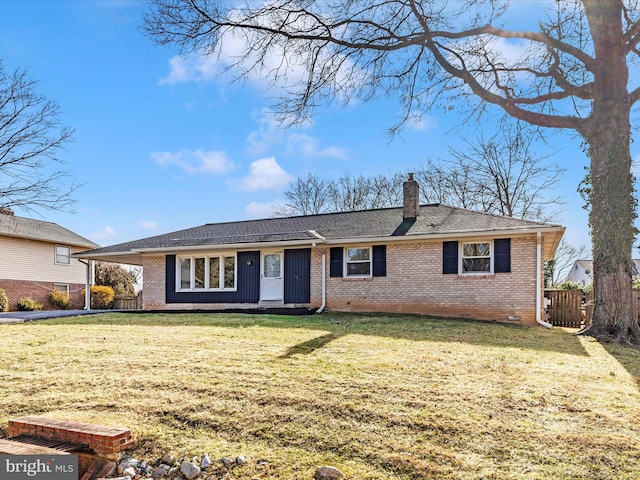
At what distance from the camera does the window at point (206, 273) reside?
730 inches

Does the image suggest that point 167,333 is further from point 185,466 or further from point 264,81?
point 264,81

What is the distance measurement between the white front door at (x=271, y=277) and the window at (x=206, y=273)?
133 centimetres

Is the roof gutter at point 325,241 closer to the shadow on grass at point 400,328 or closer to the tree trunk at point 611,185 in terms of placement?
the tree trunk at point 611,185

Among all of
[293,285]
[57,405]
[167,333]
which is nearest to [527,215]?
[293,285]

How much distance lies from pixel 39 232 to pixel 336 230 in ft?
62.4

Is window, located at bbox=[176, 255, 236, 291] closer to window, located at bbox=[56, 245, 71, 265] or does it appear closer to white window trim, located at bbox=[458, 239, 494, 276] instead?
white window trim, located at bbox=[458, 239, 494, 276]

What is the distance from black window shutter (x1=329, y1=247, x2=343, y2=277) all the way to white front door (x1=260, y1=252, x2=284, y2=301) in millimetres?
2049

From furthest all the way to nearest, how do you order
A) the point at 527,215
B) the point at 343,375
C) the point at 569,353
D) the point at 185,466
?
the point at 527,215 → the point at 569,353 → the point at 343,375 → the point at 185,466

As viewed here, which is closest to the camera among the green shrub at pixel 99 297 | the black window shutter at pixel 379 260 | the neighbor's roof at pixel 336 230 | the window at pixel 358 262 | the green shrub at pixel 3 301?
the neighbor's roof at pixel 336 230

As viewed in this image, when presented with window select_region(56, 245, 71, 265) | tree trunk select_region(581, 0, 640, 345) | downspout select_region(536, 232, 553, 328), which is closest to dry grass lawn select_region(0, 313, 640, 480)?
tree trunk select_region(581, 0, 640, 345)

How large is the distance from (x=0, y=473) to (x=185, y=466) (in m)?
1.95

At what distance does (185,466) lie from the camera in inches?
183

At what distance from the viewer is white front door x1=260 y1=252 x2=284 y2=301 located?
57.4 feet

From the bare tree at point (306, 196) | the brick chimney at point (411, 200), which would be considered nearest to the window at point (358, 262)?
the brick chimney at point (411, 200)
